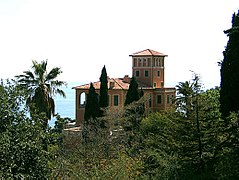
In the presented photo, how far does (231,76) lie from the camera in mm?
18328

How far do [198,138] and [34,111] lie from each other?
517 centimetres

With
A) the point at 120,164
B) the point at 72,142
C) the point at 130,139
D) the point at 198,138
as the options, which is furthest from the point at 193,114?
the point at 130,139

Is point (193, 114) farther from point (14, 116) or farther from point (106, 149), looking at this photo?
point (106, 149)

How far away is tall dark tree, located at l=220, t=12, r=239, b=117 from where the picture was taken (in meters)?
17.7

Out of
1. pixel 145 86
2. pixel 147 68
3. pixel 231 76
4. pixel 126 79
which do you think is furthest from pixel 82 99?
pixel 231 76

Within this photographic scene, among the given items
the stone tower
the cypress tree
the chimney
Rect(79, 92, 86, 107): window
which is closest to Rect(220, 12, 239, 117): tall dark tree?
the cypress tree

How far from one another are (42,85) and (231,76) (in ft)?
41.5

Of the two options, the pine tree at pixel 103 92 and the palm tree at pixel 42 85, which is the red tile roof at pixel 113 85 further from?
the palm tree at pixel 42 85

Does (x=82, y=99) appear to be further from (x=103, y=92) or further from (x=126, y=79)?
(x=103, y=92)

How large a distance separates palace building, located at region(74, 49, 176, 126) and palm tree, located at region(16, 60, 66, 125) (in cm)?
2223

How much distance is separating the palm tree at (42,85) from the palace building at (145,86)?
22234 millimetres

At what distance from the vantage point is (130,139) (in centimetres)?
3045

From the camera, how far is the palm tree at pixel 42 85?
89.6 feet

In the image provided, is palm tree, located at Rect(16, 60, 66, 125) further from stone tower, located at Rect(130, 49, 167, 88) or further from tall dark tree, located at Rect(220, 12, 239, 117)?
stone tower, located at Rect(130, 49, 167, 88)
